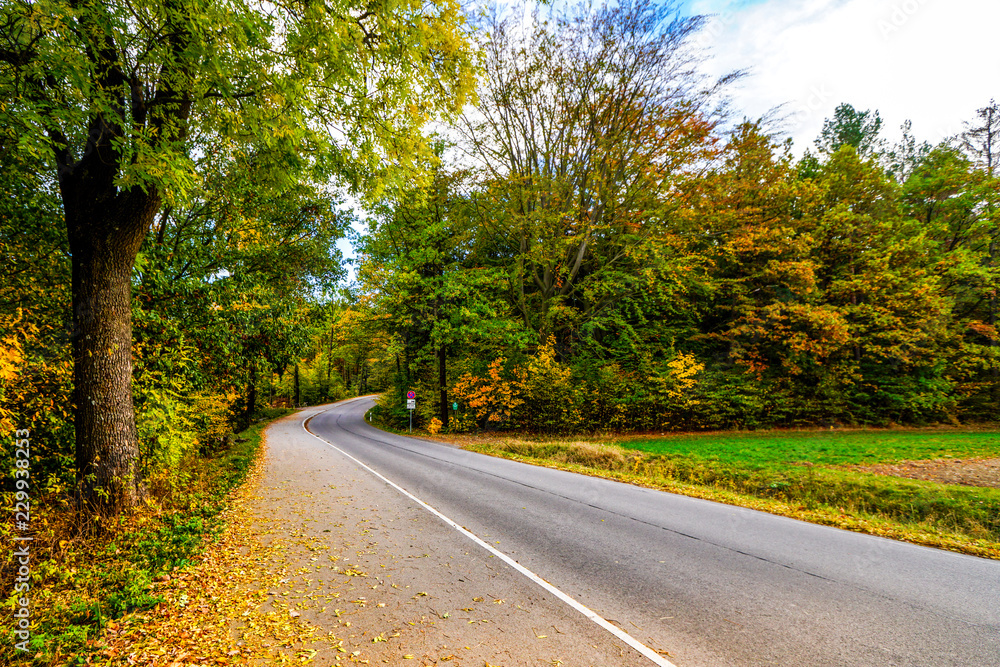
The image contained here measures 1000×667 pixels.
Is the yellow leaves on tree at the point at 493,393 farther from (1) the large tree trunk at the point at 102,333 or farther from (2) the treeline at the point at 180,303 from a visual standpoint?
(1) the large tree trunk at the point at 102,333

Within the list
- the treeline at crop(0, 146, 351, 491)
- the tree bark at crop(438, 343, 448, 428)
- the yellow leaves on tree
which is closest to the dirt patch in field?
the yellow leaves on tree

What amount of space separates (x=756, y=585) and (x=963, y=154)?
35.4 metres

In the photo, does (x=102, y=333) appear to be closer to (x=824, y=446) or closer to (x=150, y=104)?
(x=150, y=104)

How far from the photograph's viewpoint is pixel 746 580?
441 centimetres

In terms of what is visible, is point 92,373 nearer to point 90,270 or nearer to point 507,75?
point 90,270

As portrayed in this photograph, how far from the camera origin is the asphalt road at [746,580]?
127 inches

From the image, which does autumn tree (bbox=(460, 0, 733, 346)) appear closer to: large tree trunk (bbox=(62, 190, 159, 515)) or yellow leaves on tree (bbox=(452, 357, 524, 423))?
yellow leaves on tree (bbox=(452, 357, 524, 423))

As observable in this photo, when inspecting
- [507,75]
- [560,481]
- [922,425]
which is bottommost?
[922,425]

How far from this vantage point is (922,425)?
2198 centimetres

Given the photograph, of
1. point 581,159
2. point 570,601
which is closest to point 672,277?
point 581,159

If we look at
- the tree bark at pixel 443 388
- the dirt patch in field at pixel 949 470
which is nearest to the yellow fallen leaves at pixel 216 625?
the dirt patch in field at pixel 949 470

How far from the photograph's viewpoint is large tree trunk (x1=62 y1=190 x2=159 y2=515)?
5418 millimetres

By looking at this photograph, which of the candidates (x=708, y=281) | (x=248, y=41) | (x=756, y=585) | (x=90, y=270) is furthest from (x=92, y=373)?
(x=708, y=281)

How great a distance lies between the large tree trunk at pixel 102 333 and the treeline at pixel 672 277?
14.6 metres
